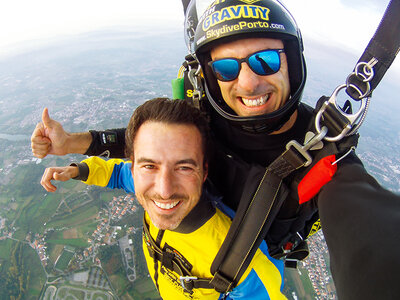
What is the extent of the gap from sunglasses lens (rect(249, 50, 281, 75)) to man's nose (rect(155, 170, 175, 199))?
0.92 metres

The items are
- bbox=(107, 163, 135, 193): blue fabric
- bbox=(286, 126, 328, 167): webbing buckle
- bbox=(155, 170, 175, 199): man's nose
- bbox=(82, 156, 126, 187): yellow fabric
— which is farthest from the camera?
bbox=(107, 163, 135, 193): blue fabric

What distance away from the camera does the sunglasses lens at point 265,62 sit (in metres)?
1.23

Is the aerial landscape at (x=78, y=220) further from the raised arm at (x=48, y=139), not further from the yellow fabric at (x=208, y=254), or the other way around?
the raised arm at (x=48, y=139)

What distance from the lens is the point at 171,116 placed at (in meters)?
1.60

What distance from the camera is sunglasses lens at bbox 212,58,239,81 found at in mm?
1297

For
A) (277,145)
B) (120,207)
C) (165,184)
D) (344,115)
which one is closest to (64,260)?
(120,207)

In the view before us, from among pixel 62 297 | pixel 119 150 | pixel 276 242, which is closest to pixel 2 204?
pixel 62 297

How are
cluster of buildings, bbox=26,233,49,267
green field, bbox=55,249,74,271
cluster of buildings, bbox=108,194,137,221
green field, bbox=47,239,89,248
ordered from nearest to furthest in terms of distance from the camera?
1. green field, bbox=55,249,74,271
2. cluster of buildings, bbox=26,233,49,267
3. green field, bbox=47,239,89,248
4. cluster of buildings, bbox=108,194,137,221

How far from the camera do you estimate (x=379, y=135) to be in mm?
37062

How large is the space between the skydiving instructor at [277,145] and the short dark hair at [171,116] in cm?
17

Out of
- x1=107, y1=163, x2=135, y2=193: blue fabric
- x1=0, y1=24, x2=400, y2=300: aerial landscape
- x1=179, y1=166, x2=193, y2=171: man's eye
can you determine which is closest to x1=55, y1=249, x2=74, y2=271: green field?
x1=0, y1=24, x2=400, y2=300: aerial landscape

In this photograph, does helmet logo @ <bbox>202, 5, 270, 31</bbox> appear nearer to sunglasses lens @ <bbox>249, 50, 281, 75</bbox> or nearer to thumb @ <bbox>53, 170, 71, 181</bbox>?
sunglasses lens @ <bbox>249, 50, 281, 75</bbox>

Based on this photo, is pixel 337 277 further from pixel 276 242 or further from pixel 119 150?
pixel 119 150

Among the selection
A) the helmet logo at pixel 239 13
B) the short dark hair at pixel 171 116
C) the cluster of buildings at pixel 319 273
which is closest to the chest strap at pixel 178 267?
the short dark hair at pixel 171 116
